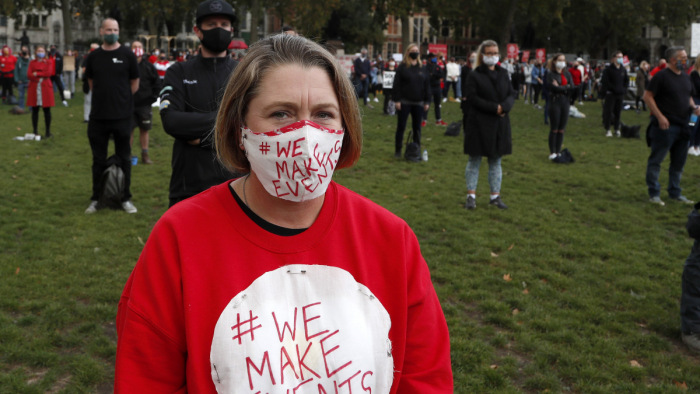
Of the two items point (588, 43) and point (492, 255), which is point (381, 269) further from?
point (588, 43)

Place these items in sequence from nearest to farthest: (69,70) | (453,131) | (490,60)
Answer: (490,60) < (453,131) < (69,70)

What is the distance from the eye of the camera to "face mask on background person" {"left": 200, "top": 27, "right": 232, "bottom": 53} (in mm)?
4512

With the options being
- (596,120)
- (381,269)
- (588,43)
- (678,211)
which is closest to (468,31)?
(588,43)

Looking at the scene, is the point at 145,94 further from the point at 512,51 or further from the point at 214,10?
the point at 512,51

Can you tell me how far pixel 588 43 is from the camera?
6975 cm

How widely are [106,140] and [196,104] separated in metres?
4.64

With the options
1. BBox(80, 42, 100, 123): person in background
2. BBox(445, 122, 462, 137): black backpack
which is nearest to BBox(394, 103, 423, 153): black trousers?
BBox(445, 122, 462, 137): black backpack

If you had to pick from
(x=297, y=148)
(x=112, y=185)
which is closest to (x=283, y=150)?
(x=297, y=148)

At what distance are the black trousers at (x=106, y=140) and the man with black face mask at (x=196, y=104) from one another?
423 cm

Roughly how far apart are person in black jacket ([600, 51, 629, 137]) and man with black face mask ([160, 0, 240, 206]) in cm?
1499

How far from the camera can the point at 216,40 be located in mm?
4508

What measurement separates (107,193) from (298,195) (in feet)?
25.2

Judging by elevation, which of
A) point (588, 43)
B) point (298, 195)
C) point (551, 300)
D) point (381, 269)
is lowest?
point (551, 300)

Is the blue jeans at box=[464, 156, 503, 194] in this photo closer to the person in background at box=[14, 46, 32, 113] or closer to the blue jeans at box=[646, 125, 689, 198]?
the blue jeans at box=[646, 125, 689, 198]
